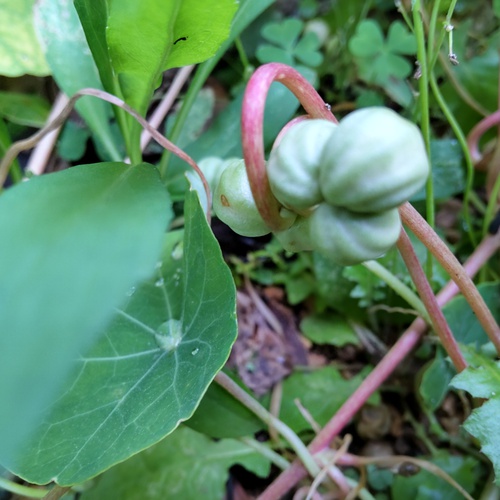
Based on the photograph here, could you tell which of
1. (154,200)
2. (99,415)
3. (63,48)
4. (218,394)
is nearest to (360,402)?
(218,394)

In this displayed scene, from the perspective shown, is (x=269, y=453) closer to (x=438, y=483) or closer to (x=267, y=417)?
(x=267, y=417)

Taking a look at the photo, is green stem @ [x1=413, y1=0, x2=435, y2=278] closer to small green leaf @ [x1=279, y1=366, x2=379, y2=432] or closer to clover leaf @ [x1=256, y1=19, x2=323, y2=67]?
small green leaf @ [x1=279, y1=366, x2=379, y2=432]

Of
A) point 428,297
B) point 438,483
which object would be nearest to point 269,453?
point 438,483

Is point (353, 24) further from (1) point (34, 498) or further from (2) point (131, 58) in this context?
(1) point (34, 498)

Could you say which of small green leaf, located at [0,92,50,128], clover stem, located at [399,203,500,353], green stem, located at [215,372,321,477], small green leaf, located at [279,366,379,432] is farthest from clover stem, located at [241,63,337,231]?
small green leaf, located at [0,92,50,128]

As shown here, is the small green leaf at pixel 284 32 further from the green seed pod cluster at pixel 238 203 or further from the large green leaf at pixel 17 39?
the green seed pod cluster at pixel 238 203

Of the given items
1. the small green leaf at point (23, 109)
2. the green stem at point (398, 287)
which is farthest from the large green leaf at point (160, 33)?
the small green leaf at point (23, 109)

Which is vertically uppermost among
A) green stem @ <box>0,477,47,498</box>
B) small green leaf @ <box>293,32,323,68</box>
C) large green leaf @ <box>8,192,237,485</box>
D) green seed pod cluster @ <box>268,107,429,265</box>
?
green seed pod cluster @ <box>268,107,429,265</box>
